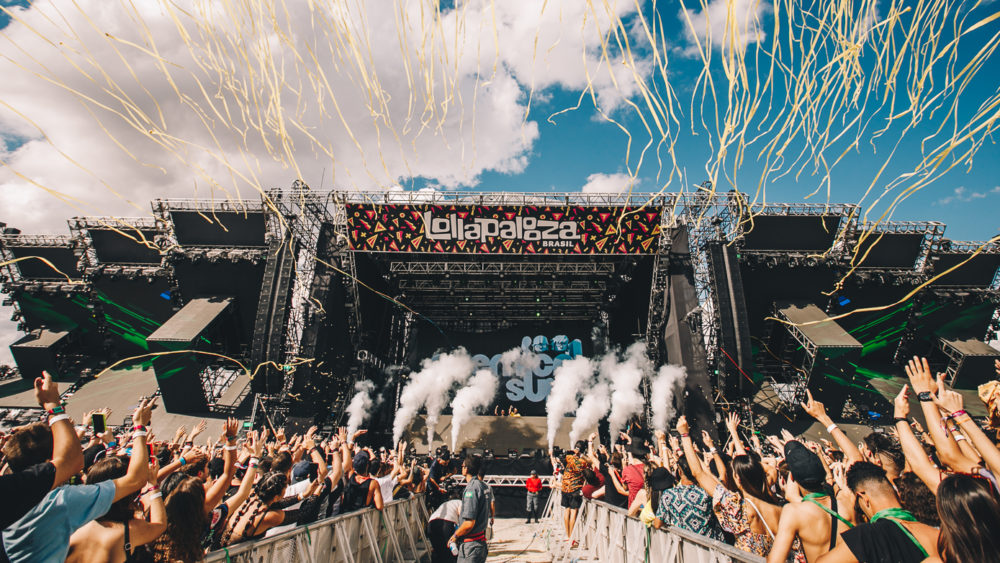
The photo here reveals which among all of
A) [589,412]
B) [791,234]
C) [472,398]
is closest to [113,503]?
[589,412]

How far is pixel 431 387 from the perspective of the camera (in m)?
16.4

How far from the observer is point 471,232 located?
39.4 ft

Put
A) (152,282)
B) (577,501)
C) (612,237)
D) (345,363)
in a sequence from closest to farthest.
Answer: (577,501) < (612,237) < (345,363) < (152,282)

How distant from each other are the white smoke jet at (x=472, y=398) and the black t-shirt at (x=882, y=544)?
14629 mm

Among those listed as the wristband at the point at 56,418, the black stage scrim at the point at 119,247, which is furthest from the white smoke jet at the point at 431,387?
the wristband at the point at 56,418

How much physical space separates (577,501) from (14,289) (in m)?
22.9

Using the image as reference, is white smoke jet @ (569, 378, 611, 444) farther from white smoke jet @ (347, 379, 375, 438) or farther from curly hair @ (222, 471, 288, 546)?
curly hair @ (222, 471, 288, 546)

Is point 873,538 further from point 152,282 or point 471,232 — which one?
point 152,282

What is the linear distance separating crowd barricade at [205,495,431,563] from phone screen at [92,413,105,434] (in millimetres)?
1927

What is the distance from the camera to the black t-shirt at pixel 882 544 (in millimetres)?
1515

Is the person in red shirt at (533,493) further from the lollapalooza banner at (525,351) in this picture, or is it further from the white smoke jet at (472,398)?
the lollapalooza banner at (525,351)

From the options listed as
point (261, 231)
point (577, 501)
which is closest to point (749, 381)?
point (577, 501)

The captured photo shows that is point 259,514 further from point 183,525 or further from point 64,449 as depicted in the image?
point 64,449

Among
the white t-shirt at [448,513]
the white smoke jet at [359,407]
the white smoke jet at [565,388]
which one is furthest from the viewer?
the white smoke jet at [565,388]
